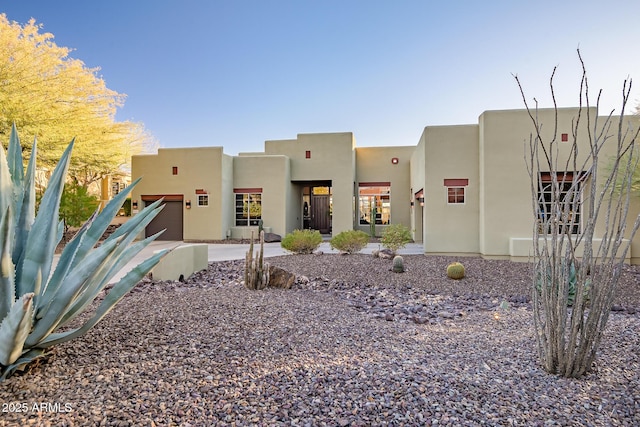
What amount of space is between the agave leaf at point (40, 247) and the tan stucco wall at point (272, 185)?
1515 cm

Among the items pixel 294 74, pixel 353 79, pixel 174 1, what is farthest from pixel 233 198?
pixel 174 1

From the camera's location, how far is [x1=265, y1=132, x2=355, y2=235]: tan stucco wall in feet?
59.2

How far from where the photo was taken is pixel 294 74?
42.0 ft

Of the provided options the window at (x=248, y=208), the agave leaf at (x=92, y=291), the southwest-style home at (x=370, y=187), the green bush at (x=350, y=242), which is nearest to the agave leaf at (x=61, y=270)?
the agave leaf at (x=92, y=291)

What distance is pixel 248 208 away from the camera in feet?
58.6

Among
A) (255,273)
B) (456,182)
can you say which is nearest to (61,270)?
(255,273)

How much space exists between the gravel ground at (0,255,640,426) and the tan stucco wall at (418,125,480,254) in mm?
7359

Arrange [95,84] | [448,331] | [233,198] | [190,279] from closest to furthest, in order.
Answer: [448,331] → [190,279] → [95,84] → [233,198]

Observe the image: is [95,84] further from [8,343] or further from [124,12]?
[8,343]

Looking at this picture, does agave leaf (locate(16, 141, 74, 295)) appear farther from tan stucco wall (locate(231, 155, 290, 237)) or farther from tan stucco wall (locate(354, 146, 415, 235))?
tan stucco wall (locate(354, 146, 415, 235))

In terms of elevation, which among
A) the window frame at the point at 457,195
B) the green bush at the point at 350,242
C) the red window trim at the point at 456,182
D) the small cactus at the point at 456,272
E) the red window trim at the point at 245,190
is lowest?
the small cactus at the point at 456,272

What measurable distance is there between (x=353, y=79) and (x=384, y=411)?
12.0 metres

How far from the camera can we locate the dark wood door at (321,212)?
70.2ft

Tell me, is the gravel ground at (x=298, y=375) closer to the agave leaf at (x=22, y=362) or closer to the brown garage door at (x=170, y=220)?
the agave leaf at (x=22, y=362)
